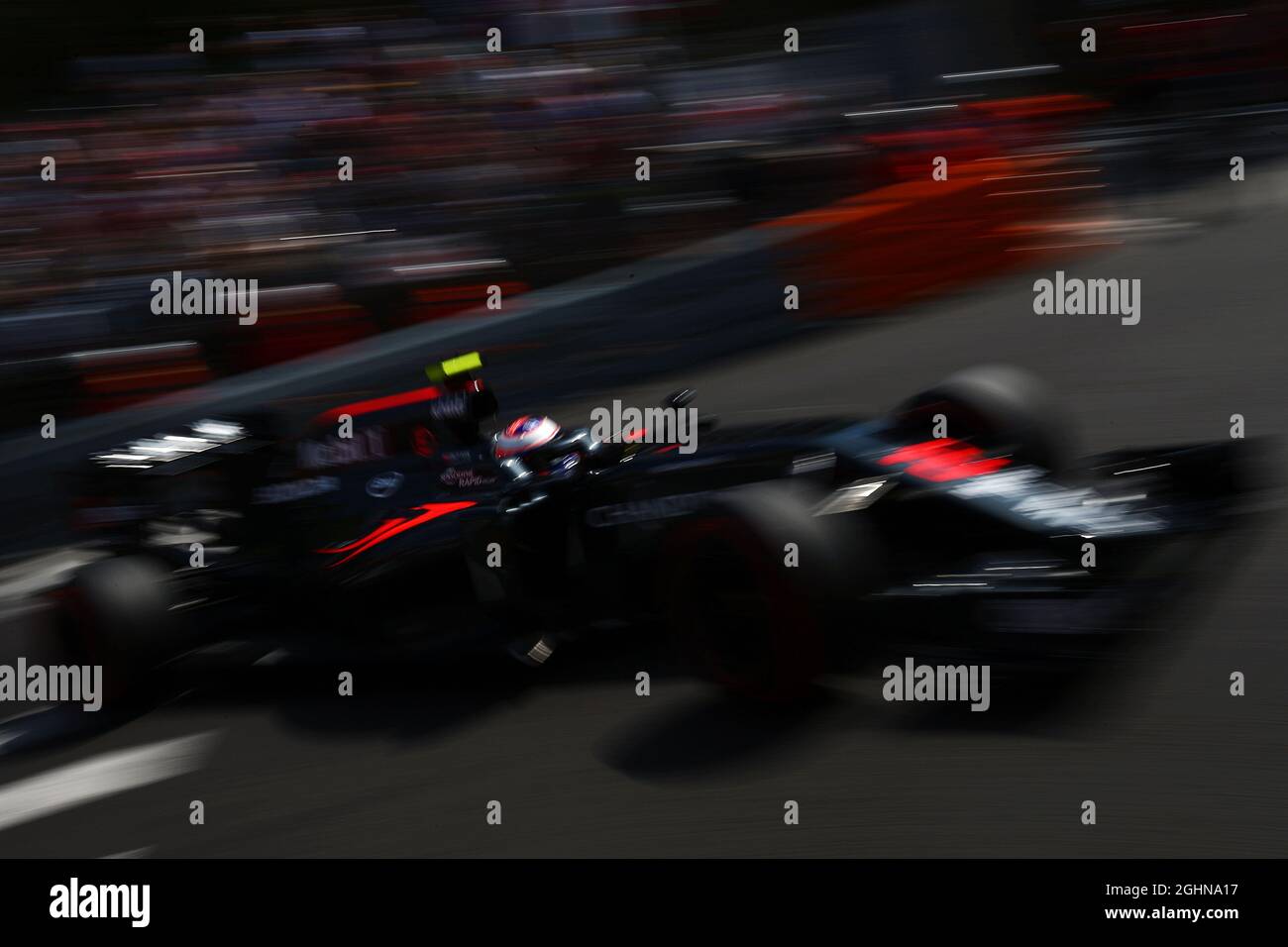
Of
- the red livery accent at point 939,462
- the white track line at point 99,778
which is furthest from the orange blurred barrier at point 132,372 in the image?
the red livery accent at point 939,462

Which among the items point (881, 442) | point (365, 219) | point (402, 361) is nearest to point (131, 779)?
point (881, 442)

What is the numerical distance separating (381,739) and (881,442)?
1931 mm

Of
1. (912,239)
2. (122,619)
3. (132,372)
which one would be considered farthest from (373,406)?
(912,239)

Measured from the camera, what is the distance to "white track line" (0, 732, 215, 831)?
15.1 ft

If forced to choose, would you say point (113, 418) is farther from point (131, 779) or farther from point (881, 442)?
point (881, 442)

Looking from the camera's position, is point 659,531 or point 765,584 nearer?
point 765,584

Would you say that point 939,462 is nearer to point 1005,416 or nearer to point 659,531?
point 1005,416

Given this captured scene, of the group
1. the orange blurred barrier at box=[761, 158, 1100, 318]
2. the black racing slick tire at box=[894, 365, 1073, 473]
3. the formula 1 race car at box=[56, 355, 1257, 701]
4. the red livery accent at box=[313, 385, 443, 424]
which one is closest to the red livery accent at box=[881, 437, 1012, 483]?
the formula 1 race car at box=[56, 355, 1257, 701]

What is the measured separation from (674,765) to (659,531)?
78 centimetres

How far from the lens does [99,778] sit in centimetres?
475

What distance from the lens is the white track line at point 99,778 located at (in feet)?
15.1

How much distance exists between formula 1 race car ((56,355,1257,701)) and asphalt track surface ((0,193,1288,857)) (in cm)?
22

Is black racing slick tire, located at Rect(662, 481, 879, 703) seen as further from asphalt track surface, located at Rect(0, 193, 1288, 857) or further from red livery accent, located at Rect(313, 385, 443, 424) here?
red livery accent, located at Rect(313, 385, 443, 424)

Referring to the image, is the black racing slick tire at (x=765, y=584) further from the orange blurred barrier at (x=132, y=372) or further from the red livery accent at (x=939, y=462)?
the orange blurred barrier at (x=132, y=372)
